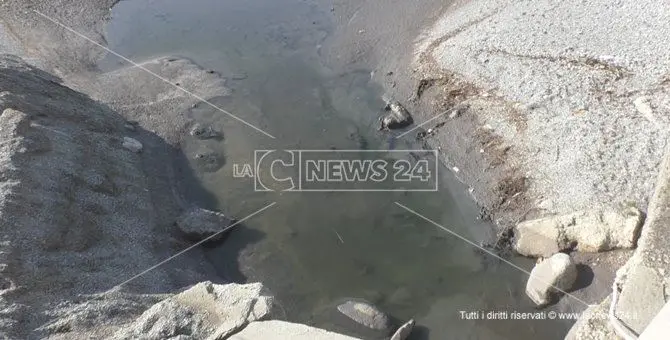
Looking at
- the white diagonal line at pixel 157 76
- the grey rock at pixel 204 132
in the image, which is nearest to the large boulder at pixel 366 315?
the white diagonal line at pixel 157 76

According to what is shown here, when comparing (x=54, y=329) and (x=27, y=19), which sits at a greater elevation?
(x=27, y=19)

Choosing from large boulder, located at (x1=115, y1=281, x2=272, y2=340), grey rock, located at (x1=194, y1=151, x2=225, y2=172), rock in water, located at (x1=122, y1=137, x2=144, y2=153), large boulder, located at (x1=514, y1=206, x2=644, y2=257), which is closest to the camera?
large boulder, located at (x1=115, y1=281, x2=272, y2=340)

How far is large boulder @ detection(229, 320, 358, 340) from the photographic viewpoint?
7.02 meters

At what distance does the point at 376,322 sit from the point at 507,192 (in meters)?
3.55

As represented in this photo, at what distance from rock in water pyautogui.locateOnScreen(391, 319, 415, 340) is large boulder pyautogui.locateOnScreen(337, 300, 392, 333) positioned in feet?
0.82

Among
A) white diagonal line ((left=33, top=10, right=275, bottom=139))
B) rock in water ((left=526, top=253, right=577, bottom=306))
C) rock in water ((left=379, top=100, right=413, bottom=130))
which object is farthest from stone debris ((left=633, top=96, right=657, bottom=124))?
white diagonal line ((left=33, top=10, right=275, bottom=139))

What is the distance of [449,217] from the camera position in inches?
413

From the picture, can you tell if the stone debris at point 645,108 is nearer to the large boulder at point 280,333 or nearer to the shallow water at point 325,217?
the shallow water at point 325,217

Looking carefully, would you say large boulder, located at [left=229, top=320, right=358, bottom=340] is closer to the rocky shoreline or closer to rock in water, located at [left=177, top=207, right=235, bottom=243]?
the rocky shoreline

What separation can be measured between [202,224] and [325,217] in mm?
2234

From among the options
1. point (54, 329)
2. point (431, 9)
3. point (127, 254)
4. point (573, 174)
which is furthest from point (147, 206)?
point (431, 9)

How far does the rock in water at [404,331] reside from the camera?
27.9ft

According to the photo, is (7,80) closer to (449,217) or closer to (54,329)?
(54,329)

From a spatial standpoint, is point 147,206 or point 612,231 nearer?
point 612,231
